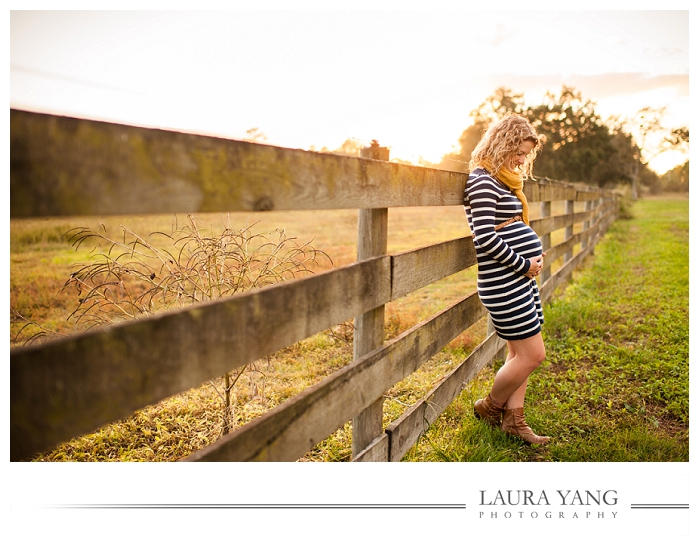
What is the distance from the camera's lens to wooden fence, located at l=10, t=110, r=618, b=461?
3.09 ft

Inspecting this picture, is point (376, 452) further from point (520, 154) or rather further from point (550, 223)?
point (550, 223)

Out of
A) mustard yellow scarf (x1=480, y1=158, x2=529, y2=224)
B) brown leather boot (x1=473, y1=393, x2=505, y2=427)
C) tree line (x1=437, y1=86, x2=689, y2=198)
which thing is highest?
tree line (x1=437, y1=86, x2=689, y2=198)

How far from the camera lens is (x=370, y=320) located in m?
1.96

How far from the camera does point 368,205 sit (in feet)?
5.80

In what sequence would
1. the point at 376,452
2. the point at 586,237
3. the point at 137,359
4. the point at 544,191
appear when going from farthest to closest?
the point at 586,237 < the point at 544,191 < the point at 376,452 < the point at 137,359

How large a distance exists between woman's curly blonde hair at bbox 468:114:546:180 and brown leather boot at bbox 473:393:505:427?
4.61ft

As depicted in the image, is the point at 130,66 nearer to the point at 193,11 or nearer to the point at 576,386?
the point at 193,11

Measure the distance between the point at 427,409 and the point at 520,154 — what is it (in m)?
1.49

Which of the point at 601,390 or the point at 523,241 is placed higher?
the point at 523,241

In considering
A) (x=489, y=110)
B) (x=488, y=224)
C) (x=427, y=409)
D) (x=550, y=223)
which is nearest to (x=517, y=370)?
(x=427, y=409)

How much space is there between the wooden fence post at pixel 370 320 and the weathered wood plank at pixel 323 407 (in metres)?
0.07
